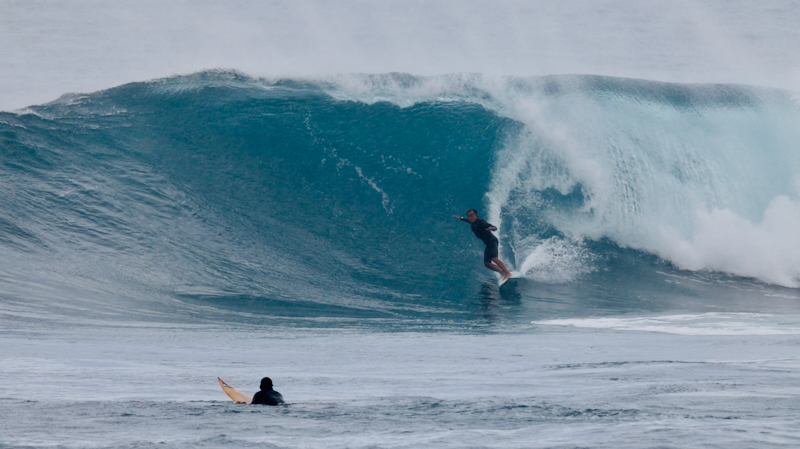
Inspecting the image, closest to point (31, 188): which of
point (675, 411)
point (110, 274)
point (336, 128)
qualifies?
point (110, 274)

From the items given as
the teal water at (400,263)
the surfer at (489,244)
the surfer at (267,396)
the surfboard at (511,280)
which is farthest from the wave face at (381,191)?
the surfer at (267,396)

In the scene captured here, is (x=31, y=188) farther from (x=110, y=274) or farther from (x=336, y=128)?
(x=336, y=128)

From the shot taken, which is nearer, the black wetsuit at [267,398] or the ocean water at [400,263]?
the ocean water at [400,263]

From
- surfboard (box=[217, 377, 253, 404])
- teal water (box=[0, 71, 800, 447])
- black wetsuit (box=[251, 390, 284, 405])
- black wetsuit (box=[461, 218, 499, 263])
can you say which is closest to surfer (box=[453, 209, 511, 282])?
black wetsuit (box=[461, 218, 499, 263])

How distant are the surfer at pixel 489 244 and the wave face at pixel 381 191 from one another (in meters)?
0.32

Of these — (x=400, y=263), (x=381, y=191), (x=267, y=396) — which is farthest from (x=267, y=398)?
(x=381, y=191)

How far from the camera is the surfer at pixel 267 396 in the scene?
4004 mm

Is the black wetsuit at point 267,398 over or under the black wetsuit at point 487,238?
under

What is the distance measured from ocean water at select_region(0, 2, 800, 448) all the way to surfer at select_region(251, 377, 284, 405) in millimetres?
95

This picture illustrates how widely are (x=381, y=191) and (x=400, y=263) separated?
6.60ft

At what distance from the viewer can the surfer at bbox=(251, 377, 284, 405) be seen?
4004mm

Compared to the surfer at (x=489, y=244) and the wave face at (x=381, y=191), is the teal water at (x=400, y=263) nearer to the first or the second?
the wave face at (x=381, y=191)

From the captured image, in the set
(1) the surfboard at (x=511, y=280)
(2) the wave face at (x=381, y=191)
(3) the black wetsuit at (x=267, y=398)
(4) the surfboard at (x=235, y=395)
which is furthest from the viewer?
(1) the surfboard at (x=511, y=280)

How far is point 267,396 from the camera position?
13.2 feet
